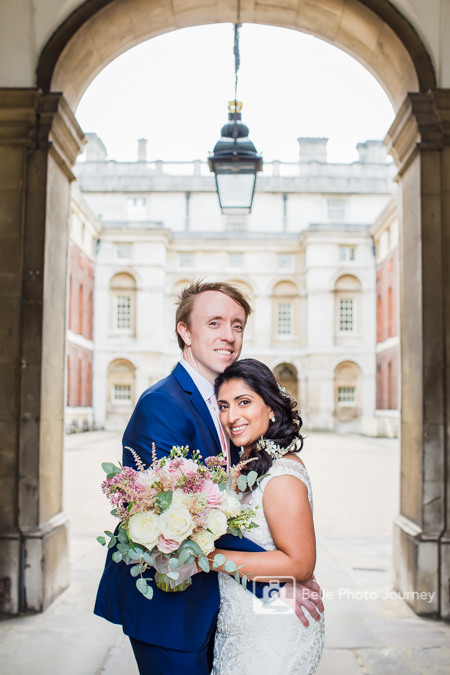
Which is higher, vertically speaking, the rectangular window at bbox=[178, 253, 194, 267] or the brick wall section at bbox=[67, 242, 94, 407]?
the rectangular window at bbox=[178, 253, 194, 267]

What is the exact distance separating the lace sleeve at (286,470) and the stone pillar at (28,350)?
327 centimetres

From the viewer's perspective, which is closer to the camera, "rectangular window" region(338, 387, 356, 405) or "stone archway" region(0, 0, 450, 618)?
"stone archway" region(0, 0, 450, 618)

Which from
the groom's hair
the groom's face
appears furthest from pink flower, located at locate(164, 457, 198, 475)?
the groom's hair

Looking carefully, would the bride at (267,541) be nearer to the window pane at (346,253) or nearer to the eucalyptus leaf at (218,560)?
the eucalyptus leaf at (218,560)

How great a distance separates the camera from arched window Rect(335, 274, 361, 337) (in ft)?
122

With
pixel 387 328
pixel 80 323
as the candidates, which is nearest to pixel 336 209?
pixel 387 328

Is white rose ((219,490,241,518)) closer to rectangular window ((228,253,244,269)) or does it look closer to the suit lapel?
the suit lapel

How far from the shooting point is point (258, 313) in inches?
1513

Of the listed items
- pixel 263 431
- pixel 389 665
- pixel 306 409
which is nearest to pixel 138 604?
pixel 263 431

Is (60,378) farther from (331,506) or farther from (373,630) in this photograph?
(331,506)

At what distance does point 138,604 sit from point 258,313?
119 ft

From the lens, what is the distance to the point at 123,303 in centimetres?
3756

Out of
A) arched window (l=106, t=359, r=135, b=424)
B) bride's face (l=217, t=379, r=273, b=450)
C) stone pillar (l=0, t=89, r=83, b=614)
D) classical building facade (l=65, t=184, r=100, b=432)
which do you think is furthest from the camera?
arched window (l=106, t=359, r=135, b=424)

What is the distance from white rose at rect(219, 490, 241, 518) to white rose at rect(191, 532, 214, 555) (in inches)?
3.7
